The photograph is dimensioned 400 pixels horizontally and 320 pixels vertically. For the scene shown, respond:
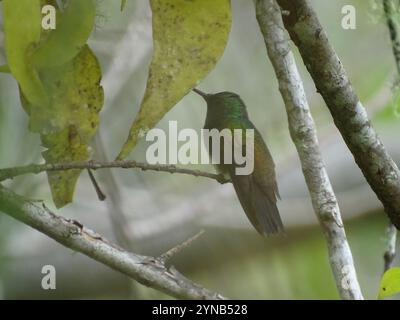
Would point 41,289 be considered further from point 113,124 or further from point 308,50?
point 308,50

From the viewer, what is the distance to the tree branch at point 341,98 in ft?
3.13

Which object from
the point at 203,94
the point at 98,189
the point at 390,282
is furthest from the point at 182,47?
the point at 390,282

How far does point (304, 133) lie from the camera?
1004 mm

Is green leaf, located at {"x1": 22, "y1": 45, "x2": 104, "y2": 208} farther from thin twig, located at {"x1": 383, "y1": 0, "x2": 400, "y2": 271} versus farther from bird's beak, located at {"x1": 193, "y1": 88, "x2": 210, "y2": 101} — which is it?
thin twig, located at {"x1": 383, "y1": 0, "x2": 400, "y2": 271}

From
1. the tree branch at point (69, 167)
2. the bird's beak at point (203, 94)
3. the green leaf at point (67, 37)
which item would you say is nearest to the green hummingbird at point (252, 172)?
the bird's beak at point (203, 94)

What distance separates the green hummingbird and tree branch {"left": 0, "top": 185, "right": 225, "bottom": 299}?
0.57ft

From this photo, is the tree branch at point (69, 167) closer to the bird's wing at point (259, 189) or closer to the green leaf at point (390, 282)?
the bird's wing at point (259, 189)

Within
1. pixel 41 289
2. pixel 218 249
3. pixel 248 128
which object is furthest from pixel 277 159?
pixel 41 289

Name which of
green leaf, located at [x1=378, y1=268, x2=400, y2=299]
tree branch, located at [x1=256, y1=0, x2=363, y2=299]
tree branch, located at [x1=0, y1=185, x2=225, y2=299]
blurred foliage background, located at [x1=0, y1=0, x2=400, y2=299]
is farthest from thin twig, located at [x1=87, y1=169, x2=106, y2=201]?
green leaf, located at [x1=378, y1=268, x2=400, y2=299]

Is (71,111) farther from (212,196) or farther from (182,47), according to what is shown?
(212,196)

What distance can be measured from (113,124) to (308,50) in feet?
1.16

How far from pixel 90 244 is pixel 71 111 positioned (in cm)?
18

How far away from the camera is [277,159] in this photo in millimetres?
Answer: 1118

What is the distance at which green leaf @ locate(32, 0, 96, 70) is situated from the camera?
91cm
